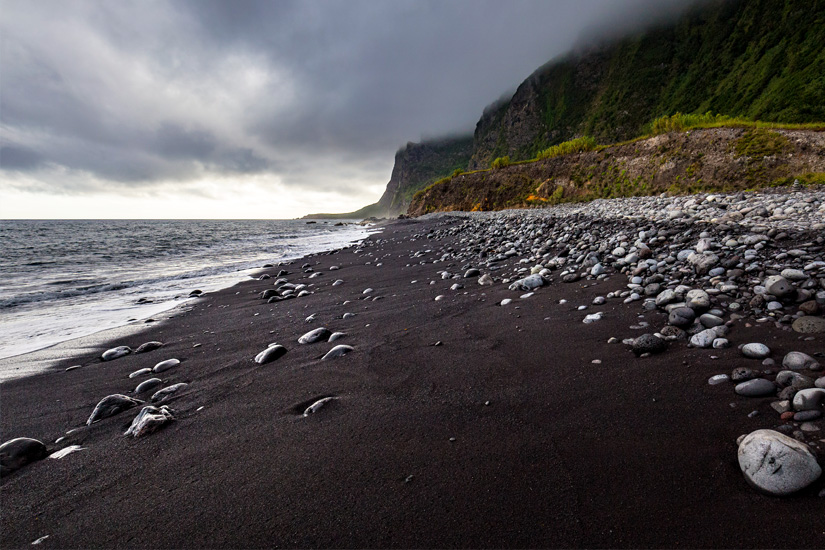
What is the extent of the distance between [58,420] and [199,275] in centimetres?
1012

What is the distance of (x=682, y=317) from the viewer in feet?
9.39

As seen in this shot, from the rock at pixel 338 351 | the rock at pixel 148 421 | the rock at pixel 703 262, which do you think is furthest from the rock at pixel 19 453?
the rock at pixel 703 262

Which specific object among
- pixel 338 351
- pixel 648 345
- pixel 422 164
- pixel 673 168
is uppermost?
pixel 422 164

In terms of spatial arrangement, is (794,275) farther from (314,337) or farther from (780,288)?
(314,337)

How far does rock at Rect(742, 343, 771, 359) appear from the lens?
2180 millimetres

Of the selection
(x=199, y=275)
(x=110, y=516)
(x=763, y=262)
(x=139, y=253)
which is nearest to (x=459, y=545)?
(x=110, y=516)

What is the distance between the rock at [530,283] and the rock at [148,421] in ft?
13.5

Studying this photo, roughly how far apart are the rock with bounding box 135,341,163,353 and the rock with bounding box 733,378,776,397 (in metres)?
5.85

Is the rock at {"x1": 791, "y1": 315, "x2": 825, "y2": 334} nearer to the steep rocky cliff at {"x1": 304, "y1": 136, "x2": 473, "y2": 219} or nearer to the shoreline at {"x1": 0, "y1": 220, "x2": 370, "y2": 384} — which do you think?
the shoreline at {"x1": 0, "y1": 220, "x2": 370, "y2": 384}

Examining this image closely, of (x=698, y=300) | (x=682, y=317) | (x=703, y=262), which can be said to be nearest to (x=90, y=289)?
(x=682, y=317)

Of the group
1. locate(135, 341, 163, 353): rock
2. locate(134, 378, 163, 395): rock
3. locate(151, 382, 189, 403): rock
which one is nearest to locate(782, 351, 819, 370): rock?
locate(151, 382, 189, 403): rock

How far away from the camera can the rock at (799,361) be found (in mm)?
1963

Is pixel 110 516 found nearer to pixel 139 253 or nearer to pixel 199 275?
pixel 199 275

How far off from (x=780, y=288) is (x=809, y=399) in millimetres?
1714
